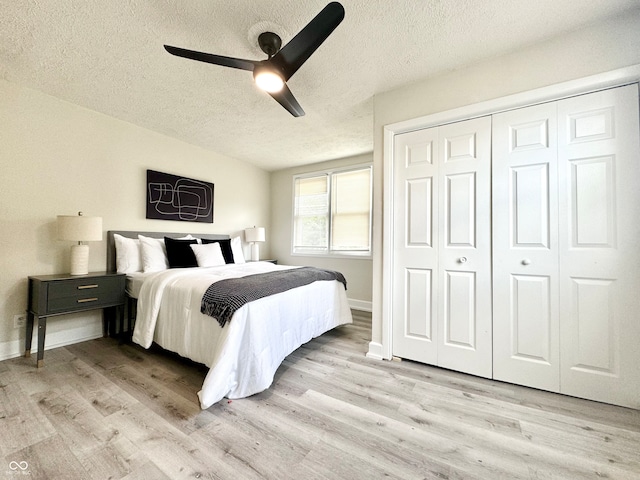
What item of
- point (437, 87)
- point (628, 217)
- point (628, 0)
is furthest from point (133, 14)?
point (628, 217)

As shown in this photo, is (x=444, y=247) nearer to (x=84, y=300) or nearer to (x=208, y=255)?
(x=208, y=255)

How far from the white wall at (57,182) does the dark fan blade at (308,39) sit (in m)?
2.48

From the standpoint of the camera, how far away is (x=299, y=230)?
4926 mm

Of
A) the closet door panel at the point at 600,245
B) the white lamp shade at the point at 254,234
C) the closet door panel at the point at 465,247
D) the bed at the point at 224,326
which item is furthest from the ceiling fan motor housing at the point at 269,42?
the white lamp shade at the point at 254,234

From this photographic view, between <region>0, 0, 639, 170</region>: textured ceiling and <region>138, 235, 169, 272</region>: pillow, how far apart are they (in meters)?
1.44

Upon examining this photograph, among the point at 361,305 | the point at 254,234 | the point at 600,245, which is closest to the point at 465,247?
the point at 600,245

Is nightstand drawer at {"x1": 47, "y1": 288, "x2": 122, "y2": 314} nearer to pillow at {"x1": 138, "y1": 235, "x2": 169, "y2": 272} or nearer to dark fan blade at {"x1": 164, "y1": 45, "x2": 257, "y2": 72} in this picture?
pillow at {"x1": 138, "y1": 235, "x2": 169, "y2": 272}

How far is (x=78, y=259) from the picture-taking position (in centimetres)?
246

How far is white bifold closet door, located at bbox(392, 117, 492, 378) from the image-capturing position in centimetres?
205

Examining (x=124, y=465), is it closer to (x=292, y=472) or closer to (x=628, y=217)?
(x=292, y=472)

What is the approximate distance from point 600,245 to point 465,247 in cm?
78

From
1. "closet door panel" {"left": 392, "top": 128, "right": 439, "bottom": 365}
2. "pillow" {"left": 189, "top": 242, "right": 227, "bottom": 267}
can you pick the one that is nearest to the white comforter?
"pillow" {"left": 189, "top": 242, "right": 227, "bottom": 267}

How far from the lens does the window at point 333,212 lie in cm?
428

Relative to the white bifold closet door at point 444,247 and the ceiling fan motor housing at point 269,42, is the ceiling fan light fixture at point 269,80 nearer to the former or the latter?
the ceiling fan motor housing at point 269,42
